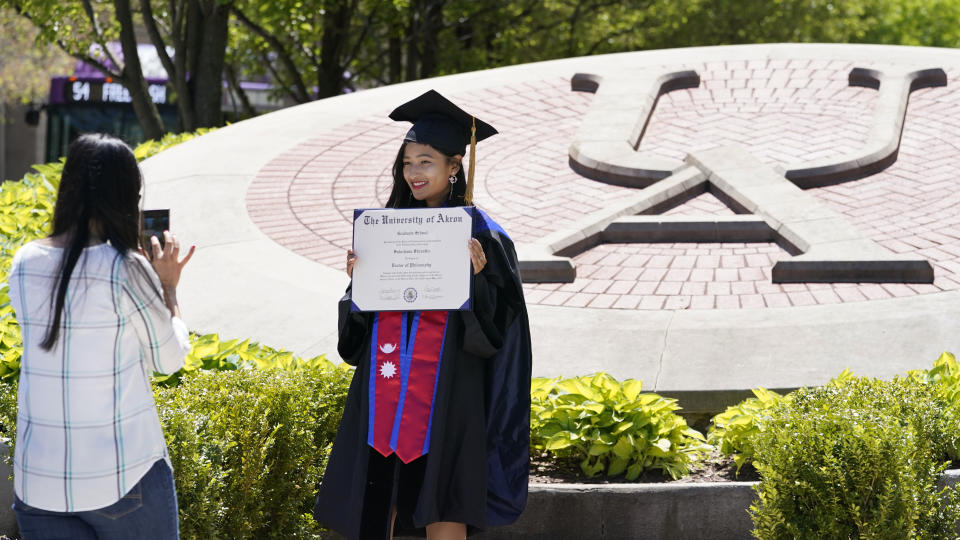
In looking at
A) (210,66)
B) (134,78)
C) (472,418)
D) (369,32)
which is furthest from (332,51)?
(472,418)

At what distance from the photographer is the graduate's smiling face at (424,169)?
12.9 feet

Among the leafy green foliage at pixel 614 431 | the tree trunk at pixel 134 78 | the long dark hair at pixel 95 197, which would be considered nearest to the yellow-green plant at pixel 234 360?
the leafy green foliage at pixel 614 431

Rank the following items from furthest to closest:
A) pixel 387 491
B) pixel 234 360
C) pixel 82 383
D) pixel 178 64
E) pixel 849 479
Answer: pixel 178 64 < pixel 234 360 < pixel 387 491 < pixel 849 479 < pixel 82 383

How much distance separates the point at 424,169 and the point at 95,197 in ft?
4.20

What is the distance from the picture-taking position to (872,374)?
18.5 ft

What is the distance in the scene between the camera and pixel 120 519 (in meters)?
2.93

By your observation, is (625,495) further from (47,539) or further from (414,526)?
(47,539)

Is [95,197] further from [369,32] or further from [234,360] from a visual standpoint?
[369,32]

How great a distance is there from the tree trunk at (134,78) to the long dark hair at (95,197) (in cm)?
1296

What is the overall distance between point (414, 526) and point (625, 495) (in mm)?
1084

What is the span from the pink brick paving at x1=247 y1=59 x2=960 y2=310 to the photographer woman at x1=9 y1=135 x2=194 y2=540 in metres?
4.26

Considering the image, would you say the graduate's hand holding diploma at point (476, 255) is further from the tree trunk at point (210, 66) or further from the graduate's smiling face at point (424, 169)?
the tree trunk at point (210, 66)

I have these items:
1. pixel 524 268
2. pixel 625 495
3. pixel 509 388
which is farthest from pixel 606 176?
pixel 509 388
